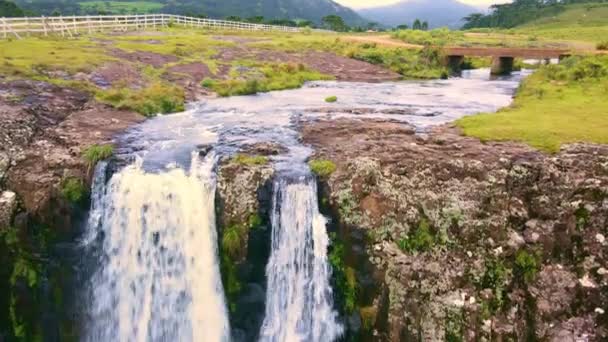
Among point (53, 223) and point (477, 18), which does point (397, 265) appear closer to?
point (53, 223)

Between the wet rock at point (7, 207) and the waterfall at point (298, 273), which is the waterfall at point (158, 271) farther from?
the wet rock at point (7, 207)

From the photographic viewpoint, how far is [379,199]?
1592cm

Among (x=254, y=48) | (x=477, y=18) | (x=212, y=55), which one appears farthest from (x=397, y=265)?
(x=477, y=18)

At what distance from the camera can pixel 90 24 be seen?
150 ft

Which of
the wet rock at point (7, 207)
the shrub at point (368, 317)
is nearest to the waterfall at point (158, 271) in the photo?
the wet rock at point (7, 207)

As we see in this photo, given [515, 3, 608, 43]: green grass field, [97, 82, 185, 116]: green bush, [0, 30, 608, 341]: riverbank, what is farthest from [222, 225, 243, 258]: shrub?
[515, 3, 608, 43]: green grass field

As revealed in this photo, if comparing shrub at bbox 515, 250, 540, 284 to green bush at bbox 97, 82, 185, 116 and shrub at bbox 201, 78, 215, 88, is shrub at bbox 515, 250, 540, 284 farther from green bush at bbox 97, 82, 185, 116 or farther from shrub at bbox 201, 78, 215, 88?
shrub at bbox 201, 78, 215, 88

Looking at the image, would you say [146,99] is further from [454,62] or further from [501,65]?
[501,65]

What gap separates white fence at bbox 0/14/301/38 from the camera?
38.8m

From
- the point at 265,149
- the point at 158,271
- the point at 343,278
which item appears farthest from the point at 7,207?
the point at 343,278

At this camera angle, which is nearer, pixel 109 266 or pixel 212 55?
pixel 109 266

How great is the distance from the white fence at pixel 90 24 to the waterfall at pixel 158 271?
84.3ft

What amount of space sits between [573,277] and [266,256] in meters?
8.09

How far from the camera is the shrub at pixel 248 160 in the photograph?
1753cm
